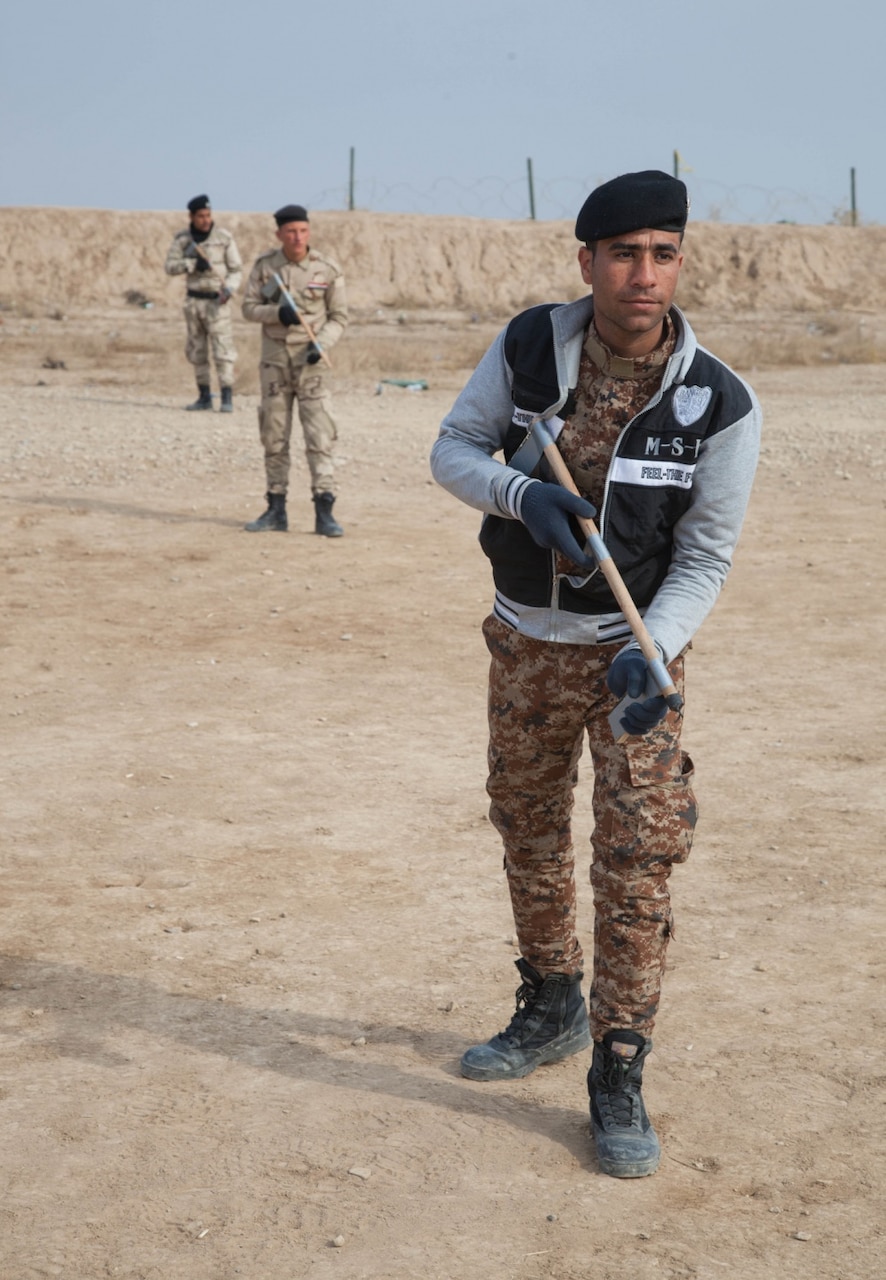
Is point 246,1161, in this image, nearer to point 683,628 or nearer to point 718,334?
point 683,628

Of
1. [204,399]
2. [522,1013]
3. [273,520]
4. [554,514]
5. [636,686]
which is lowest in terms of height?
[522,1013]

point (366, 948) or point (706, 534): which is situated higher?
point (706, 534)

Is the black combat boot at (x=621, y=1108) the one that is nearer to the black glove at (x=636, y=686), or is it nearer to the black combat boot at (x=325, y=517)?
the black glove at (x=636, y=686)

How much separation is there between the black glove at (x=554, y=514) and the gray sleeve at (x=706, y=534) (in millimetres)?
226

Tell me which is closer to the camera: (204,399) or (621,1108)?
(621,1108)

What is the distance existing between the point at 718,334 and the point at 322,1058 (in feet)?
81.2

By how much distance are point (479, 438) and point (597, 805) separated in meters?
0.79

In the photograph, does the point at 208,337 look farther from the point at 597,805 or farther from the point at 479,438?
the point at 597,805

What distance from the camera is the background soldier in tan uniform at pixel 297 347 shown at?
916 cm

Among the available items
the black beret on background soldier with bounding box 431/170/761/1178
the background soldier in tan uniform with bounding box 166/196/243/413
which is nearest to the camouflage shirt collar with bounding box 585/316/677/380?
the black beret on background soldier with bounding box 431/170/761/1178

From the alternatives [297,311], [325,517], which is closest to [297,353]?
[297,311]

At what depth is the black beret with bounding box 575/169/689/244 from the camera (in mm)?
2812

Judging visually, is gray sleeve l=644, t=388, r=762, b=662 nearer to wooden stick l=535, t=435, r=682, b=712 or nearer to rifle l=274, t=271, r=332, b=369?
wooden stick l=535, t=435, r=682, b=712

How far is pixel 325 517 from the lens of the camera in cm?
947
